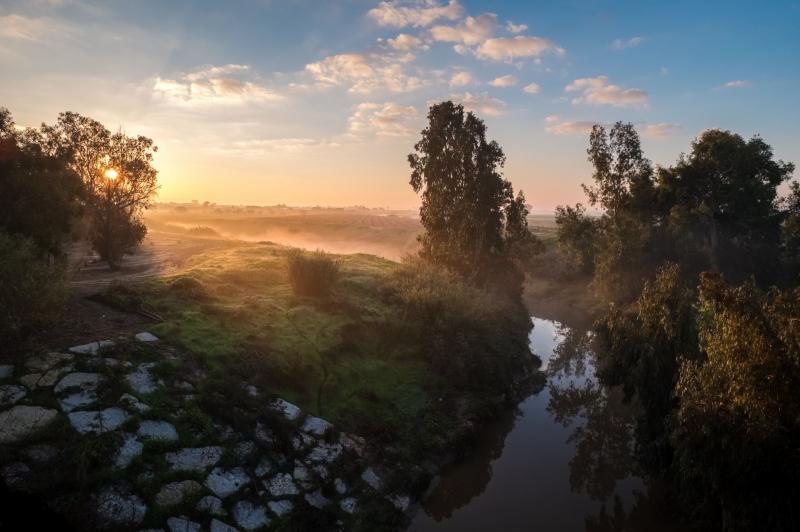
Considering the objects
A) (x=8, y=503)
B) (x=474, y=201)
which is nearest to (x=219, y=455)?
(x=8, y=503)

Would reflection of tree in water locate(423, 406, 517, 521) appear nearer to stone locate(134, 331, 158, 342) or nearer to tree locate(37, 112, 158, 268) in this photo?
Result: stone locate(134, 331, 158, 342)

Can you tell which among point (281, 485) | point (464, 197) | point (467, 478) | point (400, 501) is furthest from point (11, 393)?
point (464, 197)

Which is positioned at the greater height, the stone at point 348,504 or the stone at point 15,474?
the stone at point 15,474

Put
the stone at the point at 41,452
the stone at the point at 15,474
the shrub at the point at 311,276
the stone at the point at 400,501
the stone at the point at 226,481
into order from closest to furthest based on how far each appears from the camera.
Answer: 1. the stone at the point at 15,474
2. the stone at the point at 41,452
3. the stone at the point at 226,481
4. the stone at the point at 400,501
5. the shrub at the point at 311,276

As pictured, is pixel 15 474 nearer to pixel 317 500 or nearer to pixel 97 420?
pixel 97 420

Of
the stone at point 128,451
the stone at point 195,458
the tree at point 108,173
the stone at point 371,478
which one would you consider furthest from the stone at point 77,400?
the tree at point 108,173

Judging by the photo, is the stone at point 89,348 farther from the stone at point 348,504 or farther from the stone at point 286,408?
the stone at point 348,504
